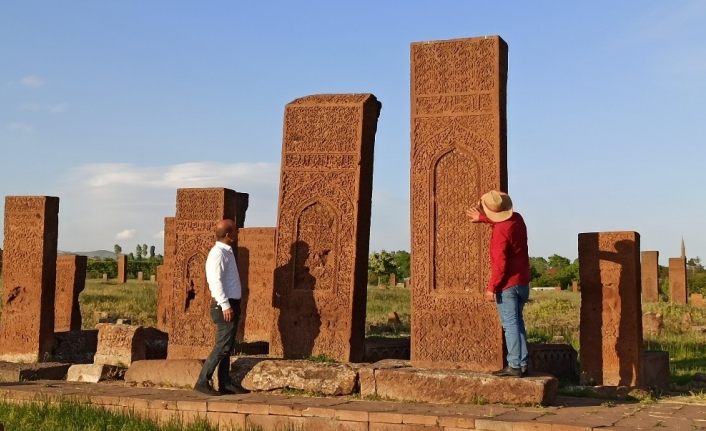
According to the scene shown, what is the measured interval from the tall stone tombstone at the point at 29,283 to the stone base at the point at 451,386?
5178 millimetres

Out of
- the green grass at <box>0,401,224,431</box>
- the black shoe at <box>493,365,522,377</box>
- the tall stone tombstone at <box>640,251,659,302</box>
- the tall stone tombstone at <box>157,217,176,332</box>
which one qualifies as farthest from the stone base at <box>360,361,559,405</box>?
the tall stone tombstone at <box>640,251,659,302</box>

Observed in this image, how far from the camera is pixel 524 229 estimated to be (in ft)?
22.9

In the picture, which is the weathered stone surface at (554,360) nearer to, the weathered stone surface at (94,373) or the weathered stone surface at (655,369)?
the weathered stone surface at (655,369)

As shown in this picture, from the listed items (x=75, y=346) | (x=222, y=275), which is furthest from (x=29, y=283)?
(x=222, y=275)

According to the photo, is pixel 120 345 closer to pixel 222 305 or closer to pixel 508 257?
pixel 222 305

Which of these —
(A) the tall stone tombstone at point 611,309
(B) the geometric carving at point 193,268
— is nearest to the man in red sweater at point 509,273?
(A) the tall stone tombstone at point 611,309

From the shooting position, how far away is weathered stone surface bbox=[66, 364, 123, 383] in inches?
342

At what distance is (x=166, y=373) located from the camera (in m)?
8.03

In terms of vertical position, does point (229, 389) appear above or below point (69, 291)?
below

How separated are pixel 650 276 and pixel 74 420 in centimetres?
2345

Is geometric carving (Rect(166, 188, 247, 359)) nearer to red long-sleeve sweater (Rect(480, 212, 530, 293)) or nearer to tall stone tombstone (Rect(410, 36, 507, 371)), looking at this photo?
tall stone tombstone (Rect(410, 36, 507, 371))

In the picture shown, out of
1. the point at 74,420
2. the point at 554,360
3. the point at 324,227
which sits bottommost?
the point at 74,420

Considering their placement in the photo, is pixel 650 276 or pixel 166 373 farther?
pixel 650 276

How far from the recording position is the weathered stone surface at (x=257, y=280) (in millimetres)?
13000
